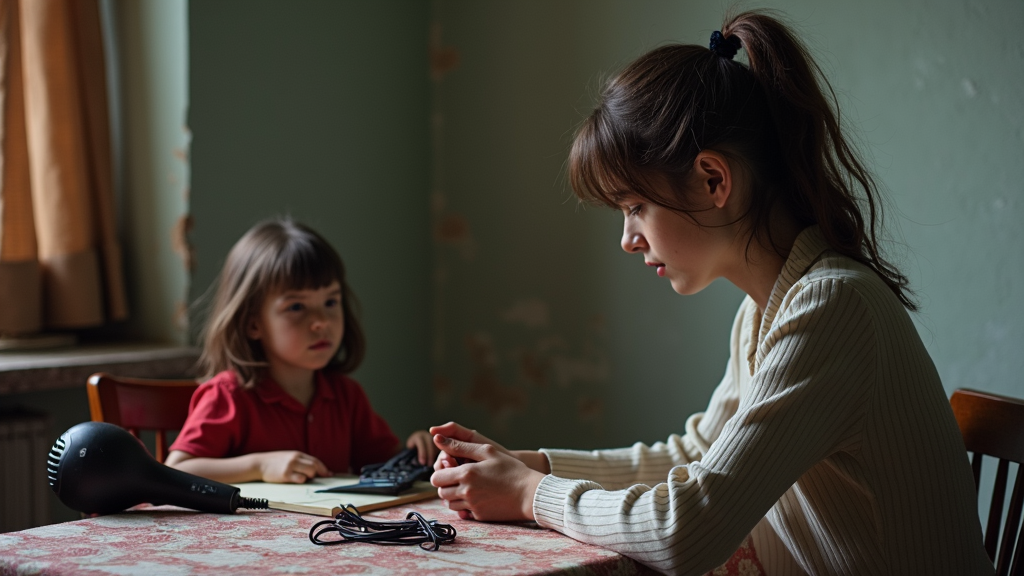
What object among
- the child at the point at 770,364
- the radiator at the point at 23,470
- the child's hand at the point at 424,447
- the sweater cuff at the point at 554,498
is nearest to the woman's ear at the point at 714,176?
the child at the point at 770,364

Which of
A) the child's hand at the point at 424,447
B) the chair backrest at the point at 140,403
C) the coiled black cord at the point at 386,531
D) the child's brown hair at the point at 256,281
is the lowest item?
the child's hand at the point at 424,447

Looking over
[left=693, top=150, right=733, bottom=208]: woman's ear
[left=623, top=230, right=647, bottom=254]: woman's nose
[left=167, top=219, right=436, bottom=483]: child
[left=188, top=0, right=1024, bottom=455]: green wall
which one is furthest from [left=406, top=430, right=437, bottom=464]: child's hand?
[left=188, top=0, right=1024, bottom=455]: green wall

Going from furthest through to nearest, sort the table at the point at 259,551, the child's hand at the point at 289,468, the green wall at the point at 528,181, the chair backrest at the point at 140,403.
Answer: the green wall at the point at 528,181 < the chair backrest at the point at 140,403 < the child's hand at the point at 289,468 < the table at the point at 259,551

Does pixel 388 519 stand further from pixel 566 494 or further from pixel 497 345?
pixel 497 345

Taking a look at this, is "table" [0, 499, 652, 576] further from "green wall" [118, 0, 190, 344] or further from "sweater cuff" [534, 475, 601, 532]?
"green wall" [118, 0, 190, 344]

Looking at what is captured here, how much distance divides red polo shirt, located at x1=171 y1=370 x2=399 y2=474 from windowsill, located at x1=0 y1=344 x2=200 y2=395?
0.47 m

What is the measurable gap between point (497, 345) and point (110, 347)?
1074 millimetres

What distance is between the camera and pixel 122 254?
7.84 ft

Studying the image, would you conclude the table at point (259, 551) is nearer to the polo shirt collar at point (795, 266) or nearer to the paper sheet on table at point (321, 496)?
the paper sheet on table at point (321, 496)

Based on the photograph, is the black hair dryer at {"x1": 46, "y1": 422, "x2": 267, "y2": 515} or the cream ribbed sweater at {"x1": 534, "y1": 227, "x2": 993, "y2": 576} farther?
the black hair dryer at {"x1": 46, "y1": 422, "x2": 267, "y2": 515}

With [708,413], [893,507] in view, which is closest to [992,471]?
[708,413]

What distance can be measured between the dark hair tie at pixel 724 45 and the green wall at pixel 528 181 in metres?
0.71

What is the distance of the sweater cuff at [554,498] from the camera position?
1.08m

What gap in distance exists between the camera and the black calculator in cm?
131
